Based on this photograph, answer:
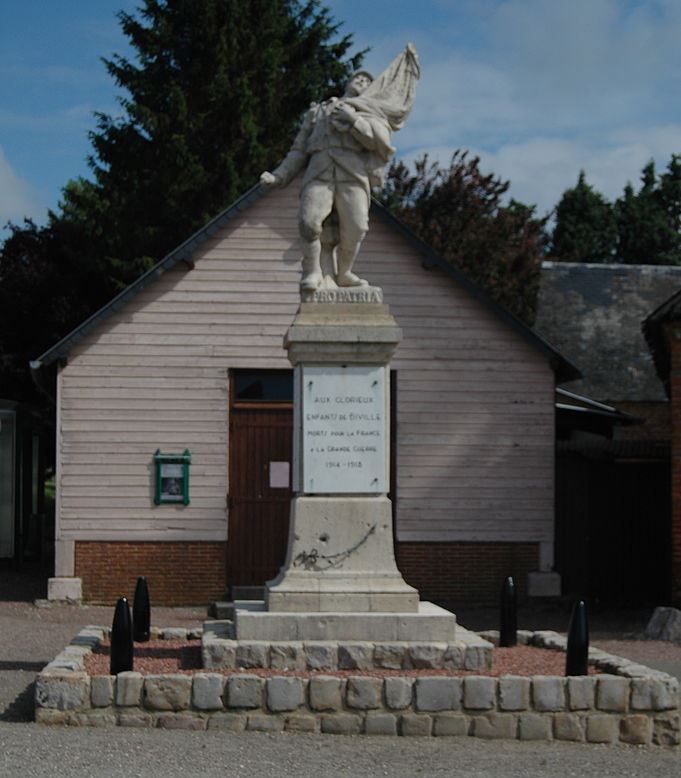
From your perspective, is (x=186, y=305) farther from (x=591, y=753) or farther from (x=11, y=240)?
(x=11, y=240)

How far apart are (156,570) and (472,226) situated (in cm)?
2299

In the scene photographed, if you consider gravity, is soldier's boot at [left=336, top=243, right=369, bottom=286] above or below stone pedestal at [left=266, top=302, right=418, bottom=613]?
above

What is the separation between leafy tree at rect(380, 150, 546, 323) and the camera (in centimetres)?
4012

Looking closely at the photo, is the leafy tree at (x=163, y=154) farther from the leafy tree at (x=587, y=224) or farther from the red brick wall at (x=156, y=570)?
the leafy tree at (x=587, y=224)

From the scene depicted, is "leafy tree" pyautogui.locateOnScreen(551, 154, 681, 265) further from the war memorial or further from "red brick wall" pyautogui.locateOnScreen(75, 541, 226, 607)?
the war memorial

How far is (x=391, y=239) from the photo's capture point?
20.5m

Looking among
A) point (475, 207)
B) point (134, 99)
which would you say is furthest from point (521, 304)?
point (134, 99)

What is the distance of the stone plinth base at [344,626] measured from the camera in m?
11.2

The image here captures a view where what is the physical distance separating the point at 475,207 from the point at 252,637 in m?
31.3

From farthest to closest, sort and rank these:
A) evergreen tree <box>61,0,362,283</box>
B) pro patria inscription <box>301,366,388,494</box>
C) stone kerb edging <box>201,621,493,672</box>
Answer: evergreen tree <box>61,0,362,283</box>, pro patria inscription <box>301,366,388,494</box>, stone kerb edging <box>201,621,493,672</box>

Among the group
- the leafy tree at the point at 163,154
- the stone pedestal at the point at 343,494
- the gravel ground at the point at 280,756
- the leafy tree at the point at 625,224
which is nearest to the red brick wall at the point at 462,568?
the stone pedestal at the point at 343,494

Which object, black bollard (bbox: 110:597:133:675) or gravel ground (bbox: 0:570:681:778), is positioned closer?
gravel ground (bbox: 0:570:681:778)

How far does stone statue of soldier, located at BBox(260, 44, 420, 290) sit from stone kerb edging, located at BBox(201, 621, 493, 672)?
3.15 metres

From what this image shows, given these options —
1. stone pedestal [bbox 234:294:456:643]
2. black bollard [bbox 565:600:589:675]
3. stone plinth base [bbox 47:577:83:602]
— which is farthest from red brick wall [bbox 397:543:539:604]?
black bollard [bbox 565:600:589:675]
